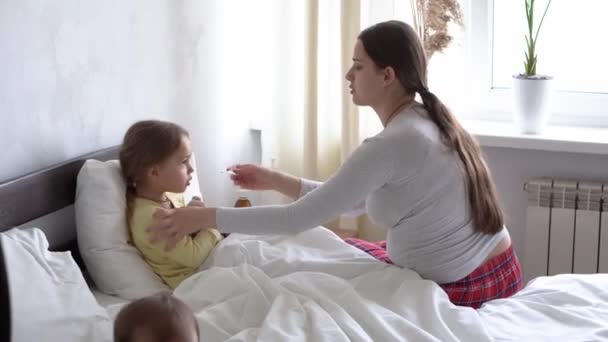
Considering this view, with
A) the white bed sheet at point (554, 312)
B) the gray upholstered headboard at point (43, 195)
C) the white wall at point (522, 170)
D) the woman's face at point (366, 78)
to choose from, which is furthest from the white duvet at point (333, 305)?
the white wall at point (522, 170)

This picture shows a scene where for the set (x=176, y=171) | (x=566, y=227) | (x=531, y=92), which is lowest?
(x=566, y=227)

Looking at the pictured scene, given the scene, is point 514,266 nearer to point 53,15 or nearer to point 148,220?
point 148,220

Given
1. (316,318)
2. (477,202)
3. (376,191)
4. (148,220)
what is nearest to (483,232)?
(477,202)

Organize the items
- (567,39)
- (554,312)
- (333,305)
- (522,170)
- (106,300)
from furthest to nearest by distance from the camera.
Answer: (567,39) < (522,170) < (106,300) < (554,312) < (333,305)

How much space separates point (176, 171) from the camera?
7.54 ft

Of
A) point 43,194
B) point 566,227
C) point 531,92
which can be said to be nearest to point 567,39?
point 531,92

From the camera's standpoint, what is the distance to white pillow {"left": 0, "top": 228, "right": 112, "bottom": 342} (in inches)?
70.0

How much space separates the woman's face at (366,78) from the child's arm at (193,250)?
0.55m

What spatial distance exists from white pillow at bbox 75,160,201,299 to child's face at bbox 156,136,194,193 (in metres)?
0.13

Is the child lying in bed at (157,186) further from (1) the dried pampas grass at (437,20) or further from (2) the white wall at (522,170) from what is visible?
(2) the white wall at (522,170)

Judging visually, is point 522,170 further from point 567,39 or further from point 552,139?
point 567,39

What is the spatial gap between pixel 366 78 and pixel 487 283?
2.05 feet

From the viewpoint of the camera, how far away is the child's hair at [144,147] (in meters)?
2.27

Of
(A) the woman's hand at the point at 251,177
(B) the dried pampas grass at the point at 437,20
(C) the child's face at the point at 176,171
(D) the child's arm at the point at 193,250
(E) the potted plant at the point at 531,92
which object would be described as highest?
(B) the dried pampas grass at the point at 437,20
